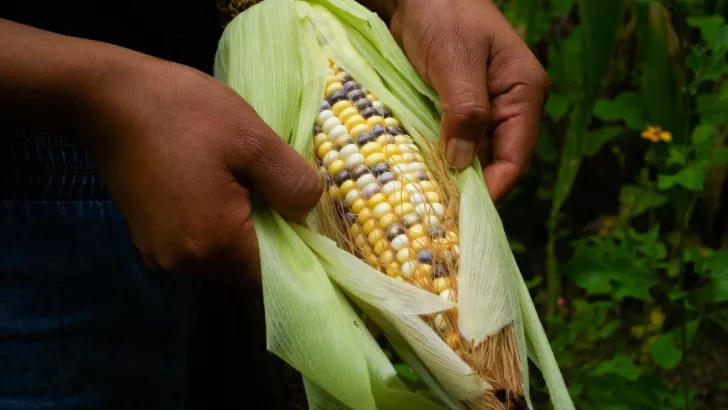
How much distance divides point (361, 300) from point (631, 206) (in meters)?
1.27

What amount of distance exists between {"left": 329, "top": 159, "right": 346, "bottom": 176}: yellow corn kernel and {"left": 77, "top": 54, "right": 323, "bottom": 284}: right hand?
93 mm

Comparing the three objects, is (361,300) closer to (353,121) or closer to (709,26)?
(353,121)

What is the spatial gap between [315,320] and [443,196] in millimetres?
203

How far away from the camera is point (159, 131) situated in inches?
28.4

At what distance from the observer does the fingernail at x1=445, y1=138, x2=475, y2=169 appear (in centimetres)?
87

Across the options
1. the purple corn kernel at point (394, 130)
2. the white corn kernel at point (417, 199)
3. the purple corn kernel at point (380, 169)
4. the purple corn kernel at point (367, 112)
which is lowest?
the white corn kernel at point (417, 199)

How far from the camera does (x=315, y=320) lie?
735 mm

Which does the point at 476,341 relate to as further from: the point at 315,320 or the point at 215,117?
the point at 215,117

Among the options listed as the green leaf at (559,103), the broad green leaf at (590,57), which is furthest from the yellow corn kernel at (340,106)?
the green leaf at (559,103)

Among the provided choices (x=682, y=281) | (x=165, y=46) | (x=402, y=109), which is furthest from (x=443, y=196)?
(x=682, y=281)

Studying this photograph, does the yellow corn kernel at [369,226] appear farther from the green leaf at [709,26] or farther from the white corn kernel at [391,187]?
the green leaf at [709,26]

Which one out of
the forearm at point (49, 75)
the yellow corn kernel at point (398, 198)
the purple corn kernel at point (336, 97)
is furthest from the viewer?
the purple corn kernel at point (336, 97)

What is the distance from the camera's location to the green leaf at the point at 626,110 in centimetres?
136

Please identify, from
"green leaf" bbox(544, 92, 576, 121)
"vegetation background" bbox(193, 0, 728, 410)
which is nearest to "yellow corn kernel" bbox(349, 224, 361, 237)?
"vegetation background" bbox(193, 0, 728, 410)
